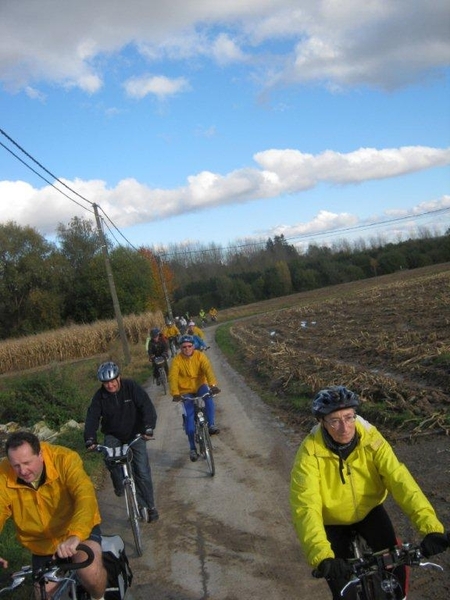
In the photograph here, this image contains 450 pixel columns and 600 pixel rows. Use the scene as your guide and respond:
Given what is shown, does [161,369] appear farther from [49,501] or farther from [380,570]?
[380,570]

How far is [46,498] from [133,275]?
161ft

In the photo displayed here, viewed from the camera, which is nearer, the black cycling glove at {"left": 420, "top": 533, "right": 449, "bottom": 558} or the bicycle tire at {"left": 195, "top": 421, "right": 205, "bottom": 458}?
the black cycling glove at {"left": 420, "top": 533, "right": 449, "bottom": 558}

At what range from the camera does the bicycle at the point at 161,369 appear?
58.5ft

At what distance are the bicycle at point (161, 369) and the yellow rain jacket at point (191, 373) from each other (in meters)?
8.44

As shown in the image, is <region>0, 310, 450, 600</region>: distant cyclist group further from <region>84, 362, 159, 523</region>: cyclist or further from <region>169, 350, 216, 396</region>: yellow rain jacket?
<region>169, 350, 216, 396</region>: yellow rain jacket

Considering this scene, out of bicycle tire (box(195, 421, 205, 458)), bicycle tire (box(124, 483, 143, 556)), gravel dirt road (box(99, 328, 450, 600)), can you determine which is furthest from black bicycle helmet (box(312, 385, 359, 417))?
bicycle tire (box(195, 421, 205, 458))

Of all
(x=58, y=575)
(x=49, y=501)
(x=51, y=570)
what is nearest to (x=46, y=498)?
(x=49, y=501)

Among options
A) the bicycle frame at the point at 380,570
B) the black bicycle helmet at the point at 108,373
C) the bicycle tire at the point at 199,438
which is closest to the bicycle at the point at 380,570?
the bicycle frame at the point at 380,570

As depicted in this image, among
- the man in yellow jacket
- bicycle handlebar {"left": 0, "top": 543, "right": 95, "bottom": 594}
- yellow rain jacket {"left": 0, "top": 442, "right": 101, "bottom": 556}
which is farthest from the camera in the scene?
yellow rain jacket {"left": 0, "top": 442, "right": 101, "bottom": 556}

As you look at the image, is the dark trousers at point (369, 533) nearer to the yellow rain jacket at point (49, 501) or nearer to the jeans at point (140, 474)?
the yellow rain jacket at point (49, 501)

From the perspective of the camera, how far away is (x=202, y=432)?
29.3ft

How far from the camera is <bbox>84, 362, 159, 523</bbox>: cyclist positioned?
6.90m

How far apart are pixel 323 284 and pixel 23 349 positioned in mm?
50262

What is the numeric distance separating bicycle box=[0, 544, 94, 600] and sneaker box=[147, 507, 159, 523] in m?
3.35
